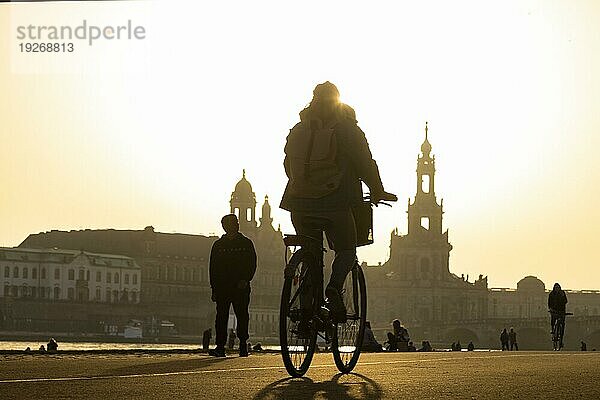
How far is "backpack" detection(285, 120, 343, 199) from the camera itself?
9273mm

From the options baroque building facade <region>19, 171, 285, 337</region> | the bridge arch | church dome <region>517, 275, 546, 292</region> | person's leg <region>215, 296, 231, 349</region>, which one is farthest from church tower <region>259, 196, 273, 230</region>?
person's leg <region>215, 296, 231, 349</region>

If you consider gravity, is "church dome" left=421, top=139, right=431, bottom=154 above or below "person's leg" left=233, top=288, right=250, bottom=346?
above

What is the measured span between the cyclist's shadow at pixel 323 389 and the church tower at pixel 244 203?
433ft

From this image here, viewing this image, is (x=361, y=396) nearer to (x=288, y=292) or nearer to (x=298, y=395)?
(x=298, y=395)

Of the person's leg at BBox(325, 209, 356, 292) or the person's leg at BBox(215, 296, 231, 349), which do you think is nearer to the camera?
the person's leg at BBox(325, 209, 356, 292)

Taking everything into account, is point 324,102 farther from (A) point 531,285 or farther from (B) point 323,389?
(A) point 531,285

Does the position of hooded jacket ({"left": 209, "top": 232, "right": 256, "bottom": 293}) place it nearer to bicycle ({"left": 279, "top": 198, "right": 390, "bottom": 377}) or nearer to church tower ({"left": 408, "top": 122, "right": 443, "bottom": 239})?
bicycle ({"left": 279, "top": 198, "right": 390, "bottom": 377})

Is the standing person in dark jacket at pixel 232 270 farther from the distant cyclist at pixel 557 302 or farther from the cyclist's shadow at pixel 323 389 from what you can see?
the distant cyclist at pixel 557 302

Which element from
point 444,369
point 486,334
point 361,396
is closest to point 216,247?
point 444,369

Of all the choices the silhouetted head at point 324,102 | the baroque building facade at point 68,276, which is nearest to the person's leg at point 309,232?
the silhouetted head at point 324,102

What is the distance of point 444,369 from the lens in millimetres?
10219

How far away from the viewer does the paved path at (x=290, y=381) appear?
7.64m

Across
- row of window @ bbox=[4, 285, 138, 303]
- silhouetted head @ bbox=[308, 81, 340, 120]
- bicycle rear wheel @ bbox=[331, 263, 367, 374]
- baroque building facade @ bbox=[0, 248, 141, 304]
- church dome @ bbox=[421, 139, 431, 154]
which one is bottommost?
bicycle rear wheel @ bbox=[331, 263, 367, 374]

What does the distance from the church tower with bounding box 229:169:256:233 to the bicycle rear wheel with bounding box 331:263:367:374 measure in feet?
429
